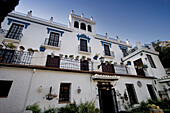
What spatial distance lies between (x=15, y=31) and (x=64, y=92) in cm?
825

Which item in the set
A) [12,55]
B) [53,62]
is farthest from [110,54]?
[12,55]

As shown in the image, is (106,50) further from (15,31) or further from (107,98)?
(15,31)

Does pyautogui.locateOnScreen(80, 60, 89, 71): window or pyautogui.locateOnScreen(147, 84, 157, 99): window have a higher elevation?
pyautogui.locateOnScreen(80, 60, 89, 71): window

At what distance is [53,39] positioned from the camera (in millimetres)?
9602

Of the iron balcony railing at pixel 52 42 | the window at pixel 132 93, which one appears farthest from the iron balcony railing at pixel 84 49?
the window at pixel 132 93

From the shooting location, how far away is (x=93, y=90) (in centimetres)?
631

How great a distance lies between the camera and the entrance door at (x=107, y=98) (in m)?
6.54

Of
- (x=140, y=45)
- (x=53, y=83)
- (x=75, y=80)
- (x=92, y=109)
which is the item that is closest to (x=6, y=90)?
(x=53, y=83)

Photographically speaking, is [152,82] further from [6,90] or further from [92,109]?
[6,90]

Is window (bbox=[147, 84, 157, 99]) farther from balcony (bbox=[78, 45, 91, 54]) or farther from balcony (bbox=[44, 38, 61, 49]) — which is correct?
balcony (bbox=[44, 38, 61, 49])

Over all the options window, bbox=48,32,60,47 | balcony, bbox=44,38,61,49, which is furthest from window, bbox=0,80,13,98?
window, bbox=48,32,60,47

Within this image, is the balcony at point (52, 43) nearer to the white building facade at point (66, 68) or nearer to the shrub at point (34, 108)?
the white building facade at point (66, 68)

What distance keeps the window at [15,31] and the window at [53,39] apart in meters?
2.98

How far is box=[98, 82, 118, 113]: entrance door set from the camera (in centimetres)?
654
